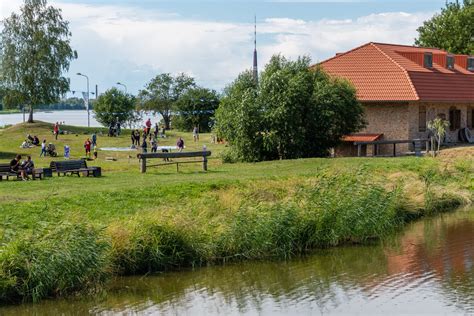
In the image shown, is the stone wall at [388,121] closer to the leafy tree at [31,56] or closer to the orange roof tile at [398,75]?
the orange roof tile at [398,75]

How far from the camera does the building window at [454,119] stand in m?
52.4

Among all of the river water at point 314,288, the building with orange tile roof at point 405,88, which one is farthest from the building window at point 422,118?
the river water at point 314,288

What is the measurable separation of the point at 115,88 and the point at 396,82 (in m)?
34.4

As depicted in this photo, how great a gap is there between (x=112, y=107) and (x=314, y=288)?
59539 millimetres

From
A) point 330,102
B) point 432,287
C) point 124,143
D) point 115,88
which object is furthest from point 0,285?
point 115,88

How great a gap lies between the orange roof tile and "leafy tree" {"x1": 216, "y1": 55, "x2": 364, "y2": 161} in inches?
249

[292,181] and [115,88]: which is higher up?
[115,88]

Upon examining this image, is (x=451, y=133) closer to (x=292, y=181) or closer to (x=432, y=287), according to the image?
(x=292, y=181)

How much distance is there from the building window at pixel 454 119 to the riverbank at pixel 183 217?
19.9m

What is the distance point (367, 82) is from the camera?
4962 cm

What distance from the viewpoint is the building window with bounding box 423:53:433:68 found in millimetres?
52953

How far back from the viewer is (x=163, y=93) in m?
90.9

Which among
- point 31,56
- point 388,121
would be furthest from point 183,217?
point 31,56

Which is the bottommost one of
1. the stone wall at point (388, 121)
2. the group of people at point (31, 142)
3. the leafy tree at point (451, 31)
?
the group of people at point (31, 142)
